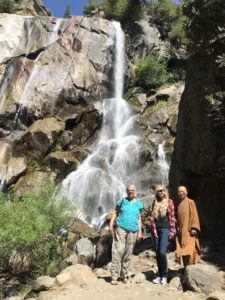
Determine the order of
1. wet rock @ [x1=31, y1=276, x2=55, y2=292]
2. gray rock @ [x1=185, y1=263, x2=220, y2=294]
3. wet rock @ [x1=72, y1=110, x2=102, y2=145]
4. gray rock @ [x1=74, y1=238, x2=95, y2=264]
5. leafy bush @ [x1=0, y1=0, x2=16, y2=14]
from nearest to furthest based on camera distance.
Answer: gray rock @ [x1=185, y1=263, x2=220, y2=294]
wet rock @ [x1=31, y1=276, x2=55, y2=292]
gray rock @ [x1=74, y1=238, x2=95, y2=264]
wet rock @ [x1=72, y1=110, x2=102, y2=145]
leafy bush @ [x1=0, y1=0, x2=16, y2=14]

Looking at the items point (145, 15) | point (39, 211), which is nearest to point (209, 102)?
point (39, 211)

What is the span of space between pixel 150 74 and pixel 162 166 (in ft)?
41.2

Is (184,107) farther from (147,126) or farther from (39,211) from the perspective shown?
(147,126)

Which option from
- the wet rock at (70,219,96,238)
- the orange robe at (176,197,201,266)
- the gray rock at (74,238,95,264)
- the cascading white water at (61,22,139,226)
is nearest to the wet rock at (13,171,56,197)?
the cascading white water at (61,22,139,226)

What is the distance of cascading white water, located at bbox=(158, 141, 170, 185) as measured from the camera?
2675cm

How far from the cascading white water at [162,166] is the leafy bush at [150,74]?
399 inches

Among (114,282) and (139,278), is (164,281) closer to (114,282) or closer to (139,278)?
(139,278)

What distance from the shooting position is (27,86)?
33.3 meters

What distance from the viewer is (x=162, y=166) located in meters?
27.7

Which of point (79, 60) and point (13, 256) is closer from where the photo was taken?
point (13, 256)

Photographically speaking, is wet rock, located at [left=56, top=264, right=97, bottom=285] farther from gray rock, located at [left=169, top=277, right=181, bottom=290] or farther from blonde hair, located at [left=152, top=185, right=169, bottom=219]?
blonde hair, located at [left=152, top=185, right=169, bottom=219]

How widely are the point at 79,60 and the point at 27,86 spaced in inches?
180

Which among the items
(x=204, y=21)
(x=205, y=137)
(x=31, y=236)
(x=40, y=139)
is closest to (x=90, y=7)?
(x=40, y=139)

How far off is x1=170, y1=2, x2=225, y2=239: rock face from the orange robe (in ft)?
13.4
